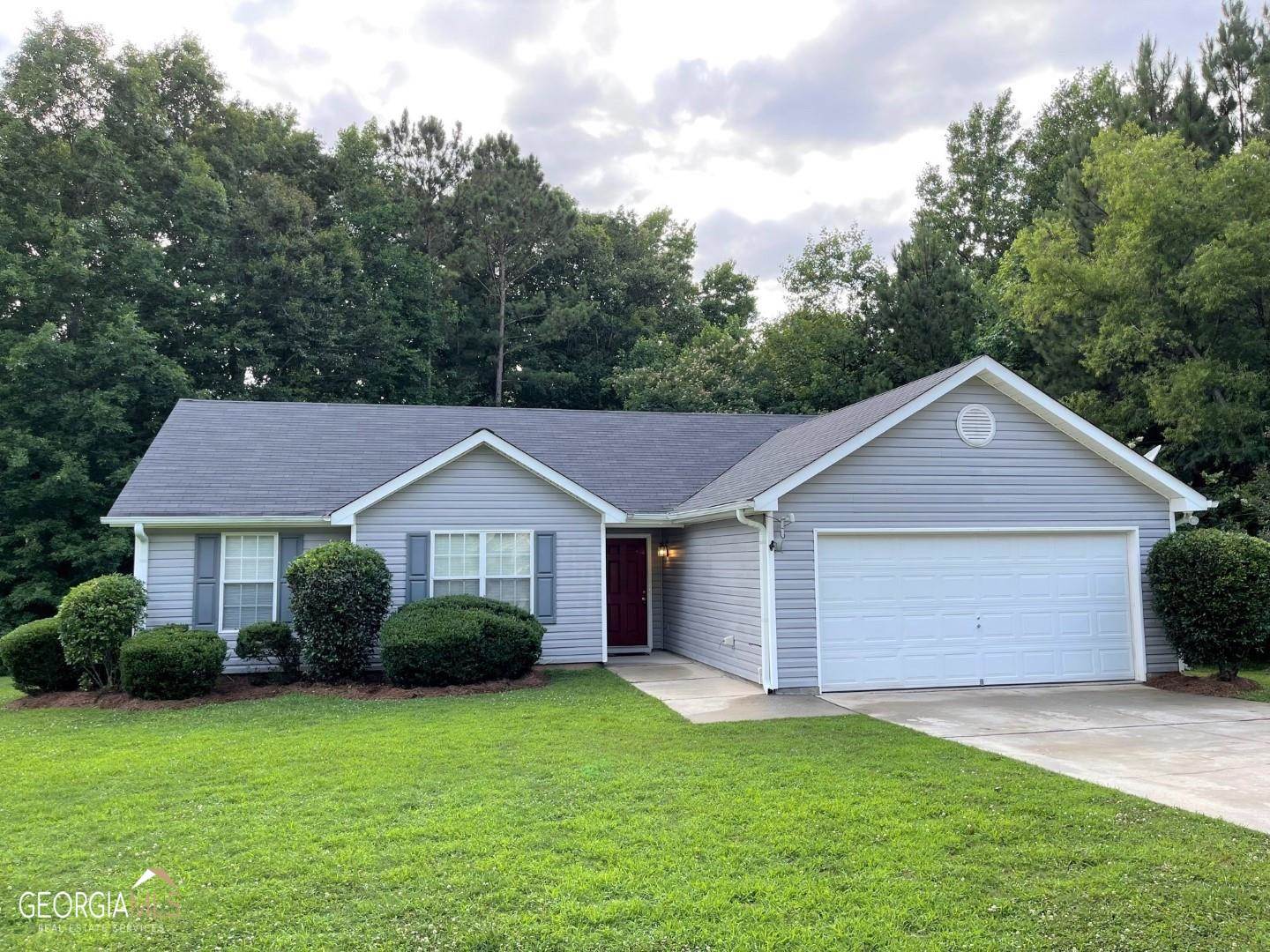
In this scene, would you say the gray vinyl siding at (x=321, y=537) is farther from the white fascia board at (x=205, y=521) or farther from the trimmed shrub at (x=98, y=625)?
the trimmed shrub at (x=98, y=625)

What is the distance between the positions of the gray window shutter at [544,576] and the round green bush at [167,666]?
4.67 m

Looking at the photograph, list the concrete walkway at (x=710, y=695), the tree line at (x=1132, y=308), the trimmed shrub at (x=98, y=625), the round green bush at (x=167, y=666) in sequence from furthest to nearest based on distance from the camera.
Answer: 1. the tree line at (x=1132, y=308)
2. the trimmed shrub at (x=98, y=625)
3. the round green bush at (x=167, y=666)
4. the concrete walkway at (x=710, y=695)

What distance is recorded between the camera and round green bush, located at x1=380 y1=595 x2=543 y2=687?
11391 millimetres

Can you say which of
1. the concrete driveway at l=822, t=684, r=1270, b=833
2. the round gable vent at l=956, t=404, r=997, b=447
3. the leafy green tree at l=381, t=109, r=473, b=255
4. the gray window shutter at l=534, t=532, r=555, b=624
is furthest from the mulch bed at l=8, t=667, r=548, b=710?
the leafy green tree at l=381, t=109, r=473, b=255

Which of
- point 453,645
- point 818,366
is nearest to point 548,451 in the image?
point 453,645

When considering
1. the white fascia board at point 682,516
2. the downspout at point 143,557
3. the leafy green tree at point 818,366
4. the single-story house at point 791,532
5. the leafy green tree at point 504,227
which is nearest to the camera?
the single-story house at point 791,532

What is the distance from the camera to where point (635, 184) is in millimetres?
34656

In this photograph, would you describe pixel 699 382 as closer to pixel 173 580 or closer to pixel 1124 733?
pixel 173 580

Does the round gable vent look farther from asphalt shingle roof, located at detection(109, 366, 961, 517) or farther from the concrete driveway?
the concrete driveway

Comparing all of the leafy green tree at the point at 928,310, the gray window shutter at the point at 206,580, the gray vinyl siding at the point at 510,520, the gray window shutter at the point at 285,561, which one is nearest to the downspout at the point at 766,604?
the gray vinyl siding at the point at 510,520

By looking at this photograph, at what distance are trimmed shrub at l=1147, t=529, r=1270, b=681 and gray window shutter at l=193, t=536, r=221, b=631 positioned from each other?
44.8 ft

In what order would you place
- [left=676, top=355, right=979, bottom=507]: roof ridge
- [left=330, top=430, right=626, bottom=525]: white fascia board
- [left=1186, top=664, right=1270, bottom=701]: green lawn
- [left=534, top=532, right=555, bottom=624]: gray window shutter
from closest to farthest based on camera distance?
[left=1186, top=664, right=1270, bottom=701]: green lawn < [left=676, top=355, right=979, bottom=507]: roof ridge < [left=330, top=430, right=626, bottom=525]: white fascia board < [left=534, top=532, right=555, bottom=624]: gray window shutter

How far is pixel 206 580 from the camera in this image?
1292cm

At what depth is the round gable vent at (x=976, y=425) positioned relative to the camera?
11.8 m
